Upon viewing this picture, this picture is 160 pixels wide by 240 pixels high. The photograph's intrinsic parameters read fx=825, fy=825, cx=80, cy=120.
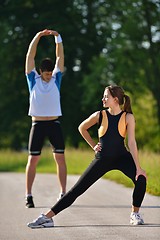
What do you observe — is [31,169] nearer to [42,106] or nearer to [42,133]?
[42,133]

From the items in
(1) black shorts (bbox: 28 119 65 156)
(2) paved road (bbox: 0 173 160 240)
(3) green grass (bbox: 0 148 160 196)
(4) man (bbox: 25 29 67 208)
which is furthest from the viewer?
(3) green grass (bbox: 0 148 160 196)

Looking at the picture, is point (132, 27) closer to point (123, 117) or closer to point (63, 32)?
point (63, 32)

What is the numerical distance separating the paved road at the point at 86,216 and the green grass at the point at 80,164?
0.59 meters

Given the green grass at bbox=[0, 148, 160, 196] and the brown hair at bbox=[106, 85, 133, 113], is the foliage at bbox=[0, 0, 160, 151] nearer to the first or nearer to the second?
the green grass at bbox=[0, 148, 160, 196]

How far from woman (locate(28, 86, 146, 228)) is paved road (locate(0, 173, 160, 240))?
0.67 ft

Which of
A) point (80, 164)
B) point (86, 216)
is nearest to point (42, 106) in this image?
point (86, 216)

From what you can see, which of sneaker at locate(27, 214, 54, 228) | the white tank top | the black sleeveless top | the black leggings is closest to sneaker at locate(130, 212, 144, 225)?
the black leggings

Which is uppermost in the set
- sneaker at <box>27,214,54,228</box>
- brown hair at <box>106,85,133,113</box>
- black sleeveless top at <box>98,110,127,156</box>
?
brown hair at <box>106,85,133,113</box>

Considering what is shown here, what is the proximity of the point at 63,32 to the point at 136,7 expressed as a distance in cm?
396

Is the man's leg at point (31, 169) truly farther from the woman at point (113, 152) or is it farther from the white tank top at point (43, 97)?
the woman at point (113, 152)

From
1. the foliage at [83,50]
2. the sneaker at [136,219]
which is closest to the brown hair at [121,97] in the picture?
the sneaker at [136,219]

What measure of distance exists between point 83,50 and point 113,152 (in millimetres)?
36503

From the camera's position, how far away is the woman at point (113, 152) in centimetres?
828

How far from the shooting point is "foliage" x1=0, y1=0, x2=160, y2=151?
1655 inches
